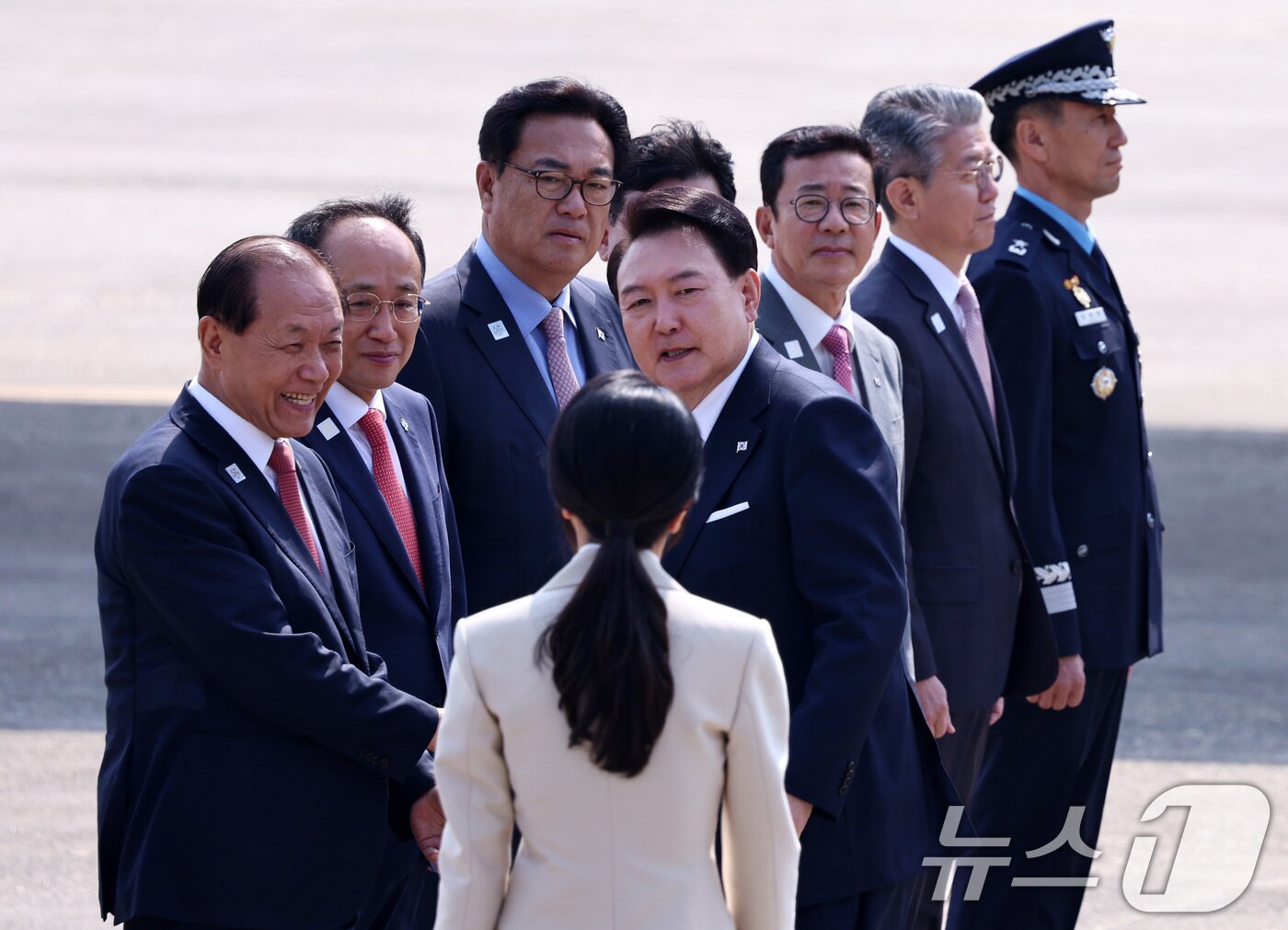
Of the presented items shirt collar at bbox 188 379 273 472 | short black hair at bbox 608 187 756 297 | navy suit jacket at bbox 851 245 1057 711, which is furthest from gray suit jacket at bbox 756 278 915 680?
shirt collar at bbox 188 379 273 472

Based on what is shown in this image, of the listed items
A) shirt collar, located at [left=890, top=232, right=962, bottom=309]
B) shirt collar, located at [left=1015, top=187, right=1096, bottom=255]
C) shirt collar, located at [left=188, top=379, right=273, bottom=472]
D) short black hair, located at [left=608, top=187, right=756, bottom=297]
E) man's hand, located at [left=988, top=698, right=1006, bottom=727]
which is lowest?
man's hand, located at [left=988, top=698, right=1006, bottom=727]

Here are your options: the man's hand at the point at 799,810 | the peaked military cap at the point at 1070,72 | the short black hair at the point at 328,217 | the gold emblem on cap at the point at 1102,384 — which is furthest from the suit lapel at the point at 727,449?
the peaked military cap at the point at 1070,72

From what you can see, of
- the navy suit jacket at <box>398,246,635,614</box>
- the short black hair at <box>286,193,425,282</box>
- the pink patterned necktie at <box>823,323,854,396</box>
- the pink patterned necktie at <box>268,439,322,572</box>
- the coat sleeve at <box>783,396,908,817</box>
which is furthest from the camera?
the pink patterned necktie at <box>823,323,854,396</box>

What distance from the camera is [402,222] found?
4.40 meters

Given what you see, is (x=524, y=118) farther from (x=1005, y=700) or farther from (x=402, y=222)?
(x=1005, y=700)

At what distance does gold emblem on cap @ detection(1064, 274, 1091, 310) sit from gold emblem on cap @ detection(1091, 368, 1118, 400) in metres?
0.19

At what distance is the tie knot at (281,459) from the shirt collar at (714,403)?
0.76 m

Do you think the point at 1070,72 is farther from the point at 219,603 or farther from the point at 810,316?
the point at 219,603

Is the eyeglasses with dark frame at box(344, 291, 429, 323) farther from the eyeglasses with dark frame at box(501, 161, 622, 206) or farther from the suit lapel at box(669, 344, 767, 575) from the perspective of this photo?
the suit lapel at box(669, 344, 767, 575)

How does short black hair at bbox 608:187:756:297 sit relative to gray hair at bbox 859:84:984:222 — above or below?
below

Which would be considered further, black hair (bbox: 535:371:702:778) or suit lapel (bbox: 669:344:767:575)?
suit lapel (bbox: 669:344:767:575)

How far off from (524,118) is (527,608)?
209 centimetres

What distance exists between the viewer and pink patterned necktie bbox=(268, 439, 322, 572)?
139 inches

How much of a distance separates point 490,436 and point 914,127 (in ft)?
4.89
